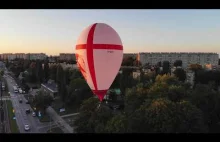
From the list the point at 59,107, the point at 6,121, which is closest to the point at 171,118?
the point at 6,121

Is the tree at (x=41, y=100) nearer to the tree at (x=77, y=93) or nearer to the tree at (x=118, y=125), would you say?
the tree at (x=77, y=93)

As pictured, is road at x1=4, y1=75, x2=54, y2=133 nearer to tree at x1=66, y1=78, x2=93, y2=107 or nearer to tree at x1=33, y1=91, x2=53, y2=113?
tree at x1=33, y1=91, x2=53, y2=113

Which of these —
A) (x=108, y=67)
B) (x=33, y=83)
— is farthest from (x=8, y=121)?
(x=33, y=83)

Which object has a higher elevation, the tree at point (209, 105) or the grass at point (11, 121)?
the tree at point (209, 105)

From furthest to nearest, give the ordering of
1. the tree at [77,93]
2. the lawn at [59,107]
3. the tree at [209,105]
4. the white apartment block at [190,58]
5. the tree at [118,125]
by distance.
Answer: the white apartment block at [190,58]
the tree at [77,93]
the lawn at [59,107]
the tree at [209,105]
the tree at [118,125]

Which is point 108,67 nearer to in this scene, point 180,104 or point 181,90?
point 180,104

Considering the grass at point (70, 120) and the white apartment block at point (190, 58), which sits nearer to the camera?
the grass at point (70, 120)

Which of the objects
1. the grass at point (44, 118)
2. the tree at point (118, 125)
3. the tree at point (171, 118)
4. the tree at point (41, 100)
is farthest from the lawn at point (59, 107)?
the tree at point (171, 118)
